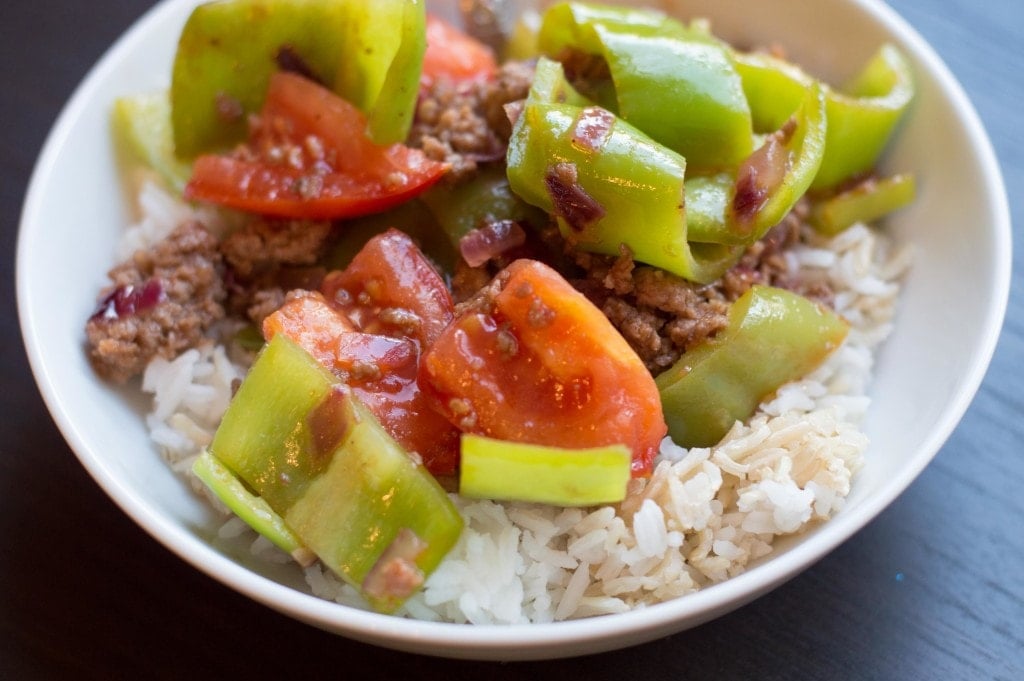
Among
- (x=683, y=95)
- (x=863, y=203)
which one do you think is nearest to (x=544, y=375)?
(x=683, y=95)

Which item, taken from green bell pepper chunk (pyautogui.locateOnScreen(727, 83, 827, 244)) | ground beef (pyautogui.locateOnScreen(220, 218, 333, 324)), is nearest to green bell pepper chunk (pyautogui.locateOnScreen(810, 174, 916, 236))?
green bell pepper chunk (pyautogui.locateOnScreen(727, 83, 827, 244))

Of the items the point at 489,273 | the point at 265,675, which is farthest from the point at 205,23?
the point at 265,675

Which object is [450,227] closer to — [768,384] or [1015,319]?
[768,384]

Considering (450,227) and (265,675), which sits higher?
(450,227)

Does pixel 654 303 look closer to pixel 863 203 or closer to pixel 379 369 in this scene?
pixel 379 369

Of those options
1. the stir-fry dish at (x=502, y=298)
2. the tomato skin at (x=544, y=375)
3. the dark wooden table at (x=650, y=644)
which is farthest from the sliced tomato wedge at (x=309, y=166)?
the tomato skin at (x=544, y=375)

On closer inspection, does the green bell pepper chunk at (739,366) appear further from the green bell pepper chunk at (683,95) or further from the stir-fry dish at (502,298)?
the green bell pepper chunk at (683,95)

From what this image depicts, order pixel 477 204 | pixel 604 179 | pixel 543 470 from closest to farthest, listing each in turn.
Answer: pixel 543 470, pixel 604 179, pixel 477 204
